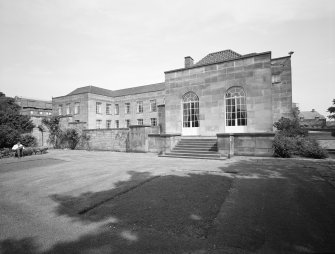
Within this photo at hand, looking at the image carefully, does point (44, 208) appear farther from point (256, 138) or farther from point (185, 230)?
point (256, 138)

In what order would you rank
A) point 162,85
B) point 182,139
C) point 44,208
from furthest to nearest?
point 162,85 < point 182,139 < point 44,208

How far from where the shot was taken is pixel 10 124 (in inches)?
598

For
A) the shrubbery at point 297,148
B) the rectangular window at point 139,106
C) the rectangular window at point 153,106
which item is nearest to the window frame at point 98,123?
the rectangular window at point 139,106

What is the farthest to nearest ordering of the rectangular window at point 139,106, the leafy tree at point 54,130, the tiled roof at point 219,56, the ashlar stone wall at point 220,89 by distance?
the rectangular window at point 139,106 < the leafy tree at point 54,130 < the tiled roof at point 219,56 < the ashlar stone wall at point 220,89

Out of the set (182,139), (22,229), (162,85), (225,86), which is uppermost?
(162,85)

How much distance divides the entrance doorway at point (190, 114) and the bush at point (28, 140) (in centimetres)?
1470

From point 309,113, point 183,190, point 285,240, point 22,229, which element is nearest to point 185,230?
point 285,240

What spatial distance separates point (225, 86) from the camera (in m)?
14.5

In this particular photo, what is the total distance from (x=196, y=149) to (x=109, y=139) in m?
8.79

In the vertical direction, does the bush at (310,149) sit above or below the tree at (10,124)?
below

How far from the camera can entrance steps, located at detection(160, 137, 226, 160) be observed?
36.5 feet

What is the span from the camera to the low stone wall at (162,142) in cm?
1295

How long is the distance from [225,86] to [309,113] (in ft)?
262

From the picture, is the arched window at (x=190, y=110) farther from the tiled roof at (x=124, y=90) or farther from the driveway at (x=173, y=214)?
the tiled roof at (x=124, y=90)
